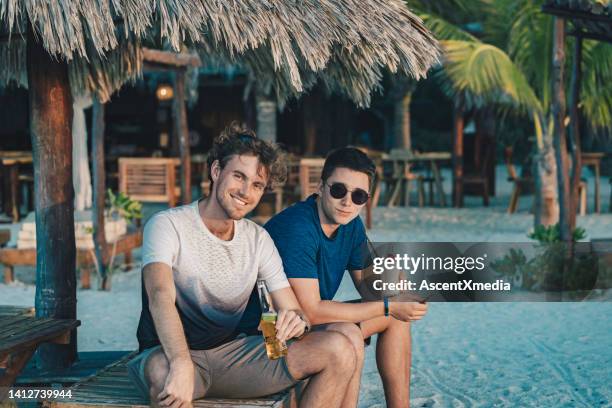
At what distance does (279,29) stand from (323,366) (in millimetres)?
1526

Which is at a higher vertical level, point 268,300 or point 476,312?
point 268,300

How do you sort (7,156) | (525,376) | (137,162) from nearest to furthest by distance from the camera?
(525,376)
(137,162)
(7,156)

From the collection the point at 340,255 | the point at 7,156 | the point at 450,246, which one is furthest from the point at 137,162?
the point at 340,255

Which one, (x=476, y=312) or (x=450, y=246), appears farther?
(x=450, y=246)

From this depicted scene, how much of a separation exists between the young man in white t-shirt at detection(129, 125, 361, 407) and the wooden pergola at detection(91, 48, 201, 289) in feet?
12.7

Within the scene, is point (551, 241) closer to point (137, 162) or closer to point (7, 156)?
point (137, 162)

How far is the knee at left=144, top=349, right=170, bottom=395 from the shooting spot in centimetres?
295

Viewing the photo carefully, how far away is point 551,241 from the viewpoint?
7.95 m

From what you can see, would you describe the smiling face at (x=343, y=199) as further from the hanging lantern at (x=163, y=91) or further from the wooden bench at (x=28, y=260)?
the hanging lantern at (x=163, y=91)

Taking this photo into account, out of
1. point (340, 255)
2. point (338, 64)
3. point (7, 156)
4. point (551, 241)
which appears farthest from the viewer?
point (7, 156)

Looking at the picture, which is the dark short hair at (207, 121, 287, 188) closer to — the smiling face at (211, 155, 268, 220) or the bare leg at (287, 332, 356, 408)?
the smiling face at (211, 155, 268, 220)

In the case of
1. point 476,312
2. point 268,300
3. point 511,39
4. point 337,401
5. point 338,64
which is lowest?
point 476,312

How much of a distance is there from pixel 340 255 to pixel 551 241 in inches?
180

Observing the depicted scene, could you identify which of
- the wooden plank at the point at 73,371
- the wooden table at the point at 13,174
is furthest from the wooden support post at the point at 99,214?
the wooden table at the point at 13,174
